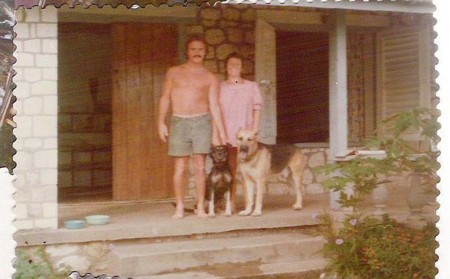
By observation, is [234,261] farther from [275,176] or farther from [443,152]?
[443,152]

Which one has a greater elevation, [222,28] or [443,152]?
[222,28]

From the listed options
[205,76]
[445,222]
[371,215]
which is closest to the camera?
[445,222]

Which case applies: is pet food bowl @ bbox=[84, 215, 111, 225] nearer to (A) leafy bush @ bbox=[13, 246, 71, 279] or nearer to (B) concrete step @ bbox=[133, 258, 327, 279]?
(A) leafy bush @ bbox=[13, 246, 71, 279]

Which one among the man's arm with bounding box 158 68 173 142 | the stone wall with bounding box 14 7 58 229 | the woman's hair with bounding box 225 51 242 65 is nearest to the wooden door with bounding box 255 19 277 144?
the woman's hair with bounding box 225 51 242 65

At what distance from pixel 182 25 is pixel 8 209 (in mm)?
2758

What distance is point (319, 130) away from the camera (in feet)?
20.7

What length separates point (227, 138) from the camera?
542cm

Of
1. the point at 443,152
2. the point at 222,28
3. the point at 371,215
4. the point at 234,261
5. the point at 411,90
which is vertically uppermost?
the point at 222,28

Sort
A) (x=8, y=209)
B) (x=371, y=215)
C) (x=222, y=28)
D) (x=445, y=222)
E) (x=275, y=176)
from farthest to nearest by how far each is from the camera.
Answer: (x=222, y=28) < (x=275, y=176) < (x=371, y=215) < (x=8, y=209) < (x=445, y=222)

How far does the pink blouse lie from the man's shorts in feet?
0.58

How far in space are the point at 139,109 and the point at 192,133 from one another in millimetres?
1088

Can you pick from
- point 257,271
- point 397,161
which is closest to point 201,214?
point 257,271

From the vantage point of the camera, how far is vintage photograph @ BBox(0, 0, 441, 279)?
4672mm

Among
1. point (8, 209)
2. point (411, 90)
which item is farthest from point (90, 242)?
point (411, 90)
